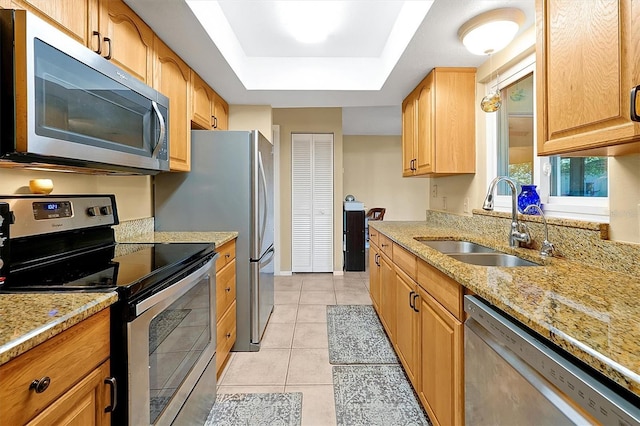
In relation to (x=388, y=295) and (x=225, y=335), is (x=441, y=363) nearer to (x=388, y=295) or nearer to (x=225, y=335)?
(x=388, y=295)

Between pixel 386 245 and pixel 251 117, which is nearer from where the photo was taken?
pixel 386 245

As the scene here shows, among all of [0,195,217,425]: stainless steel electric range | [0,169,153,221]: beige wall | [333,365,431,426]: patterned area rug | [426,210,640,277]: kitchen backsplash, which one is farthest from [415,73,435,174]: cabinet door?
[0,169,153,221]: beige wall

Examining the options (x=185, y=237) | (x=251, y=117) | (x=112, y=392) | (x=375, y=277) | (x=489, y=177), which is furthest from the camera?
(x=251, y=117)

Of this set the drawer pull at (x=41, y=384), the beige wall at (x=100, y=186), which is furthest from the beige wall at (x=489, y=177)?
the beige wall at (x=100, y=186)

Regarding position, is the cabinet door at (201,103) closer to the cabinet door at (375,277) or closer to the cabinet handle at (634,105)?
the cabinet door at (375,277)

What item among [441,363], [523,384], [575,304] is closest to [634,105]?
[575,304]

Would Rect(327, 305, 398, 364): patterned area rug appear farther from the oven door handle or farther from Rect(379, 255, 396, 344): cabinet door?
the oven door handle

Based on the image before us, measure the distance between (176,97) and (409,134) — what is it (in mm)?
2033

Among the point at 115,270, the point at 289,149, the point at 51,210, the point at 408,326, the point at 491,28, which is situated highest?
the point at 491,28

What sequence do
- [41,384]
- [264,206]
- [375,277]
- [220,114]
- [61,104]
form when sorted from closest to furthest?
1. [41,384]
2. [61,104]
3. [264,206]
4. [375,277]
5. [220,114]

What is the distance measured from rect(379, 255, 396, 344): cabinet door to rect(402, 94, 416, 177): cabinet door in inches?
37.8

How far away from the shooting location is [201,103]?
2.69m

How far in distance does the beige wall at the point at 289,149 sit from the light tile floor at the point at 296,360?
1.09 metres

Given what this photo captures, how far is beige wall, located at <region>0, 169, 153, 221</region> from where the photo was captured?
1.33 meters
